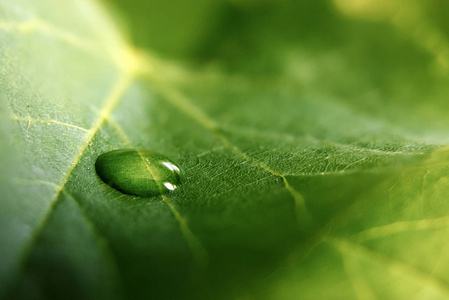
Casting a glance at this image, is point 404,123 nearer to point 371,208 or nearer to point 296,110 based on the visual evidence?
point 296,110

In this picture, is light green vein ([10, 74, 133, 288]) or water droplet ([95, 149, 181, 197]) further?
water droplet ([95, 149, 181, 197])

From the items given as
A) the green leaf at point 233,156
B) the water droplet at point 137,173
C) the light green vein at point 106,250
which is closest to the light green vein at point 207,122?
the green leaf at point 233,156

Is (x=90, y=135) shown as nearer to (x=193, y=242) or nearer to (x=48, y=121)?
(x=48, y=121)

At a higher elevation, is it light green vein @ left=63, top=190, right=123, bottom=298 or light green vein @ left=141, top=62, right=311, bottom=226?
light green vein @ left=141, top=62, right=311, bottom=226

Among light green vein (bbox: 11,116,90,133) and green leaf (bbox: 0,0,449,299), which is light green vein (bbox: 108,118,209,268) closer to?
green leaf (bbox: 0,0,449,299)

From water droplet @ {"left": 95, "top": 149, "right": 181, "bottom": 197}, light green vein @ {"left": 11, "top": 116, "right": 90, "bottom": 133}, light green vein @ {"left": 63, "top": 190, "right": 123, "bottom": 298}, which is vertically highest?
light green vein @ {"left": 11, "top": 116, "right": 90, "bottom": 133}

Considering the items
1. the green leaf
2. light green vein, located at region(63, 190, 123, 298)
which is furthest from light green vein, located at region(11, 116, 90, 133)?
light green vein, located at region(63, 190, 123, 298)

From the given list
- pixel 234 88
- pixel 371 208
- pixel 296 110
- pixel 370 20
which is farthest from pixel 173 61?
pixel 371 208
